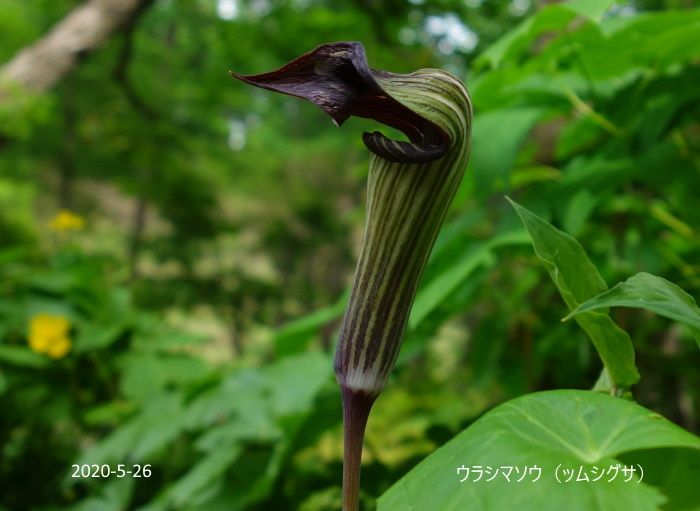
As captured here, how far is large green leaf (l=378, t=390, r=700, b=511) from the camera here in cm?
22

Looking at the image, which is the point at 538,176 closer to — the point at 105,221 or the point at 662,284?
the point at 662,284

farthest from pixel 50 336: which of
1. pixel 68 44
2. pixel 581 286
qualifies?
pixel 581 286

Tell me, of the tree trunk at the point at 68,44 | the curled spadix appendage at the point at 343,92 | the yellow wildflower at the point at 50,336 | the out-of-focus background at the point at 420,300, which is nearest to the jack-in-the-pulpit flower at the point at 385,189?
the curled spadix appendage at the point at 343,92

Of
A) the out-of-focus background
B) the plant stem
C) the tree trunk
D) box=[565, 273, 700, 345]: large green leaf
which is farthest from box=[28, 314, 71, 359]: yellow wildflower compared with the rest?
box=[565, 273, 700, 345]: large green leaf

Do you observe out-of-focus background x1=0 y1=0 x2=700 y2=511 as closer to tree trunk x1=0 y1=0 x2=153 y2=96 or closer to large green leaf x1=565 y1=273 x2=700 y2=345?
tree trunk x1=0 y1=0 x2=153 y2=96

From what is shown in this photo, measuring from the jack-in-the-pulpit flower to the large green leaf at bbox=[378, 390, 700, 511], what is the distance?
54 millimetres

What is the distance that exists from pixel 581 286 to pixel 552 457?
0.11 metres

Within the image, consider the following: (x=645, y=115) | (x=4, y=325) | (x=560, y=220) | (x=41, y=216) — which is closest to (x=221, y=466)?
(x=560, y=220)

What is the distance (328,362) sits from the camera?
713 millimetres

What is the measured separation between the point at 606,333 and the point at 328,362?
0.44 metres

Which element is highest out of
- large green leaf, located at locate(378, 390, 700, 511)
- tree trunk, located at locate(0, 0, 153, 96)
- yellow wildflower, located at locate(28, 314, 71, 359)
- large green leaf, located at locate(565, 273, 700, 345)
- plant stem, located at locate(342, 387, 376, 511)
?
large green leaf, located at locate(565, 273, 700, 345)

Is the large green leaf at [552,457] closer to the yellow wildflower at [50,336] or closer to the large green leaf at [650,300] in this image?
the large green leaf at [650,300]

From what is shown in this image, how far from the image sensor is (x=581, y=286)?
319mm

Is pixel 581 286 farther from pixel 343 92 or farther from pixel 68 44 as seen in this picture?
pixel 68 44
